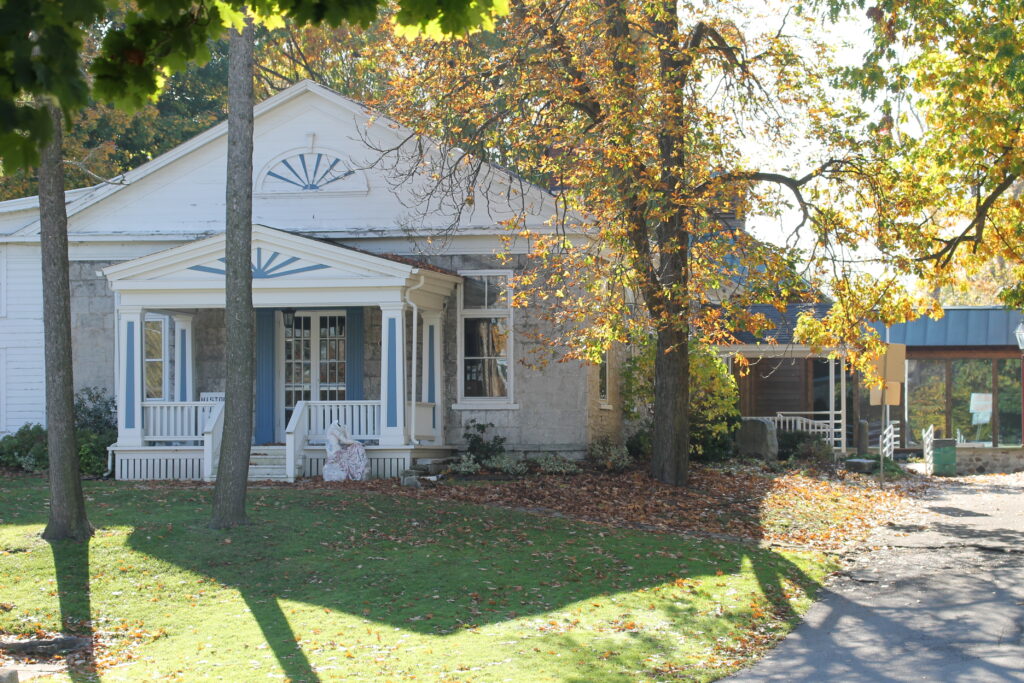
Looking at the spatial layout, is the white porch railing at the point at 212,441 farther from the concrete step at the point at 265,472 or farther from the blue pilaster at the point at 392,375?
the blue pilaster at the point at 392,375

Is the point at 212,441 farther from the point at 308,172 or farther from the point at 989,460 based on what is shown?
the point at 989,460

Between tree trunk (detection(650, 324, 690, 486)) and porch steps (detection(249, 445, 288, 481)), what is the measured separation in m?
6.04

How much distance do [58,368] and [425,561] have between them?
4.74m

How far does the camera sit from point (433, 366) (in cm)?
1978

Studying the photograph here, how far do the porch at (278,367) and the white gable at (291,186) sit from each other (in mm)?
1680

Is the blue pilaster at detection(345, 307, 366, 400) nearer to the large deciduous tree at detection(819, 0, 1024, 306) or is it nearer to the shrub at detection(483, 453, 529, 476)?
the shrub at detection(483, 453, 529, 476)

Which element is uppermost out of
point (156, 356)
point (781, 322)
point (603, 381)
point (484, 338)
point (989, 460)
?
Answer: point (781, 322)

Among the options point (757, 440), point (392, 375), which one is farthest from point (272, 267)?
point (757, 440)

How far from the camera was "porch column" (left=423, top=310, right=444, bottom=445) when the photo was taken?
19578mm

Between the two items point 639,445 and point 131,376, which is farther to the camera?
point 639,445

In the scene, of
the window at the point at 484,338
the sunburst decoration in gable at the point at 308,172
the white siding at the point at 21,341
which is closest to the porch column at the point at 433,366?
the window at the point at 484,338

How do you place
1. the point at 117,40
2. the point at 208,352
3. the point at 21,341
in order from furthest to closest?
the point at 21,341 < the point at 208,352 < the point at 117,40

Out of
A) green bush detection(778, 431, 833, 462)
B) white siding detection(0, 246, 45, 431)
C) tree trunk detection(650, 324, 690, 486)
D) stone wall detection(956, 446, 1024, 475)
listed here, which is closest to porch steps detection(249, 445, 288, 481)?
white siding detection(0, 246, 45, 431)

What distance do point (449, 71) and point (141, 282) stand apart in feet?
20.2
